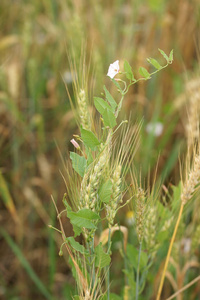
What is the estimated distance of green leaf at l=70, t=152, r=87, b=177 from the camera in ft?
1.93

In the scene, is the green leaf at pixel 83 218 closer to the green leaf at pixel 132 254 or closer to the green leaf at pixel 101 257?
the green leaf at pixel 101 257

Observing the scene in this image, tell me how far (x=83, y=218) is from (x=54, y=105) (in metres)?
1.13

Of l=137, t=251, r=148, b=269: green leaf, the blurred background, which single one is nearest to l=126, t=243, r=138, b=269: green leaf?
l=137, t=251, r=148, b=269: green leaf

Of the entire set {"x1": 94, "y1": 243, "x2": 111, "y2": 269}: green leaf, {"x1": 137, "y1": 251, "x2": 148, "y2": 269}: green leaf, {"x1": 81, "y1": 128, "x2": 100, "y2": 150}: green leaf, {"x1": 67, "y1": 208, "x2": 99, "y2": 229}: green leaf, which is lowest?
{"x1": 137, "y1": 251, "x2": 148, "y2": 269}: green leaf

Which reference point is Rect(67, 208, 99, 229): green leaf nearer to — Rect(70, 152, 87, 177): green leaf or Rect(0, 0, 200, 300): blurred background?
Rect(70, 152, 87, 177): green leaf

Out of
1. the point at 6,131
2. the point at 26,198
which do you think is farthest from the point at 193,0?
the point at 26,198

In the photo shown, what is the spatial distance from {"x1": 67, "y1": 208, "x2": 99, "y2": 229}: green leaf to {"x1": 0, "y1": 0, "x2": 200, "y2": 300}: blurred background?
0.72m

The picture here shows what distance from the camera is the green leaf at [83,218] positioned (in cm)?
56

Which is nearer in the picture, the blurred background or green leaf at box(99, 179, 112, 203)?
green leaf at box(99, 179, 112, 203)

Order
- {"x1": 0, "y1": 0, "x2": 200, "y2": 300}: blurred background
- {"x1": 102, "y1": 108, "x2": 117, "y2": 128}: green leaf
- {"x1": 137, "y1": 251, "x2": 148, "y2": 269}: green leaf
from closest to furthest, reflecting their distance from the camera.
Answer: {"x1": 102, "y1": 108, "x2": 117, "y2": 128}: green leaf, {"x1": 137, "y1": 251, "x2": 148, "y2": 269}: green leaf, {"x1": 0, "y1": 0, "x2": 200, "y2": 300}: blurred background

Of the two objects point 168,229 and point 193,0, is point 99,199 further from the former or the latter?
point 193,0

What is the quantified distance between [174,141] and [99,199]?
114cm

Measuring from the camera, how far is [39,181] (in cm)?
146

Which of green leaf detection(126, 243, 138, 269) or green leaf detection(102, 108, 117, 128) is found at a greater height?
green leaf detection(102, 108, 117, 128)
